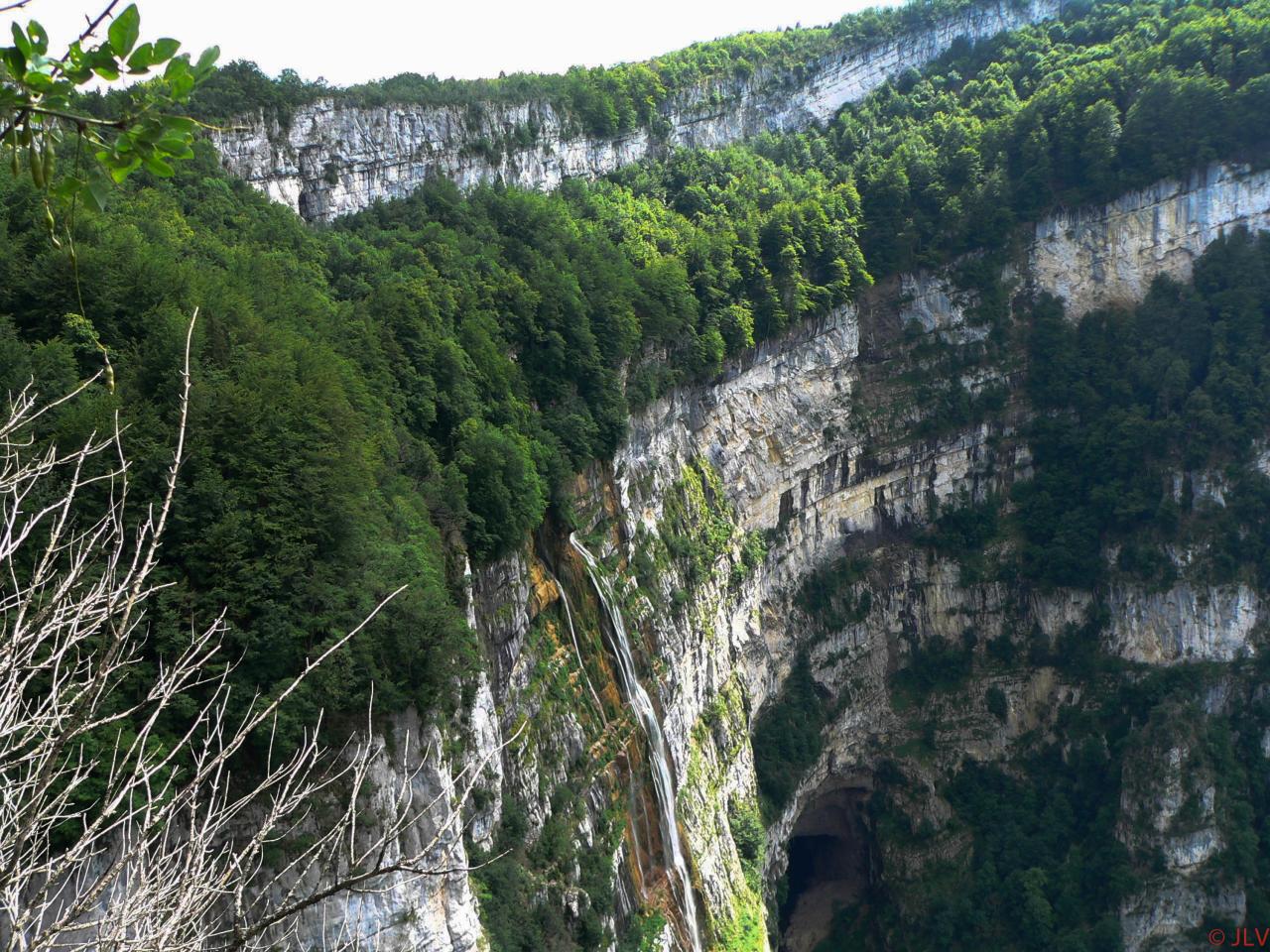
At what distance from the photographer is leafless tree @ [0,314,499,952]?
222 inches

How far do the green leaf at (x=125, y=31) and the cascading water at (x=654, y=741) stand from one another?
2522cm

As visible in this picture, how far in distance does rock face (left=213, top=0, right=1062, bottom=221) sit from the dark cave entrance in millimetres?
27454

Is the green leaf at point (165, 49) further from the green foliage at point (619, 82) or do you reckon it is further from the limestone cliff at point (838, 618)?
the green foliage at point (619, 82)

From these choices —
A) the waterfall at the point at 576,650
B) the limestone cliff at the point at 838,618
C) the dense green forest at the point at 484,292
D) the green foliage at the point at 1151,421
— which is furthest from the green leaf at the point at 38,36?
the green foliage at the point at 1151,421

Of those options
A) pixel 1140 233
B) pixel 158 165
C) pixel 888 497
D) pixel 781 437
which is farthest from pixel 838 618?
pixel 158 165

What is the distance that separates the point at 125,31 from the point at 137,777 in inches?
198

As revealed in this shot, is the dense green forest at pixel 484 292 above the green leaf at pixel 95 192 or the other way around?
above

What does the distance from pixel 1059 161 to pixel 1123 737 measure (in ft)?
77.6

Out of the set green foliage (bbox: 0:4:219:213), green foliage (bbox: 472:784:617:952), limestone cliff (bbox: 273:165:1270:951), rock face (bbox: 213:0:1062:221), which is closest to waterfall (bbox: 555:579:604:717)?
limestone cliff (bbox: 273:165:1270:951)

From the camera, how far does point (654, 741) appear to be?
29.7m

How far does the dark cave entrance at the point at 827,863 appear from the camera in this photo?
4509 cm

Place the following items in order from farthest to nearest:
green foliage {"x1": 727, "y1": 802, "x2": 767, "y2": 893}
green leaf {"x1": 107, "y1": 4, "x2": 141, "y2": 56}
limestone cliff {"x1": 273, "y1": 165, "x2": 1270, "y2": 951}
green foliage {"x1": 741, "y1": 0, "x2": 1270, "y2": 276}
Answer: green foliage {"x1": 741, "y1": 0, "x2": 1270, "y2": 276} → green foliage {"x1": 727, "y1": 802, "x2": 767, "y2": 893} → limestone cliff {"x1": 273, "y1": 165, "x2": 1270, "y2": 951} → green leaf {"x1": 107, "y1": 4, "x2": 141, "y2": 56}

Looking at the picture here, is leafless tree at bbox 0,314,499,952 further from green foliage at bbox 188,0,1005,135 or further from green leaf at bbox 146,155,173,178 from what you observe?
green foliage at bbox 188,0,1005,135

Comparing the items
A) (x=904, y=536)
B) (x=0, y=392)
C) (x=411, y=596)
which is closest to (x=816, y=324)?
(x=904, y=536)
